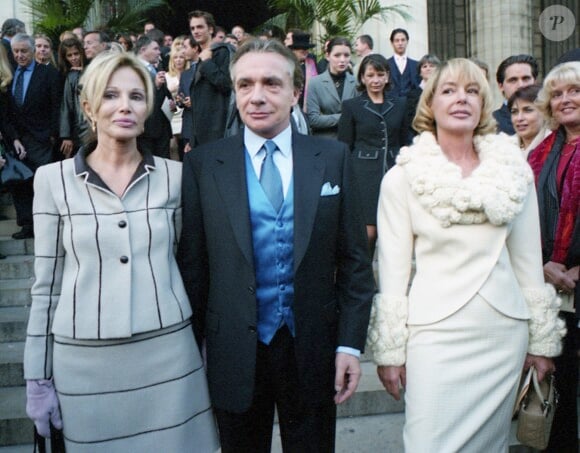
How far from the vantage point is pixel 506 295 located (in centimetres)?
291

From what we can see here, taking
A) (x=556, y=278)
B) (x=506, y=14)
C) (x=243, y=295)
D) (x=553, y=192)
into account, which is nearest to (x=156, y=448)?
(x=243, y=295)

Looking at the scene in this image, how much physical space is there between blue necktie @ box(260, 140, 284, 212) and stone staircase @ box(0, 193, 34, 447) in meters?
2.52

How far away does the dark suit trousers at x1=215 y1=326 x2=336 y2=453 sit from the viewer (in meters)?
2.73

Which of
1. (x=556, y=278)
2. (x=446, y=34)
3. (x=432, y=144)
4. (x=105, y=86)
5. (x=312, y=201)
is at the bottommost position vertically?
(x=556, y=278)

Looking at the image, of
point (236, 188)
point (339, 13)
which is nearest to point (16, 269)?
point (236, 188)

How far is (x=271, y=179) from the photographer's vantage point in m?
2.75

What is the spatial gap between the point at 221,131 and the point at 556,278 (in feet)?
11.0

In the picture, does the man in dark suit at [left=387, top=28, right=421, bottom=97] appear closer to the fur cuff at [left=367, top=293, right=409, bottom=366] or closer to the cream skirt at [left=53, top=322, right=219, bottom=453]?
the fur cuff at [left=367, top=293, right=409, bottom=366]

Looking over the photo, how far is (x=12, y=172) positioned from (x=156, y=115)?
1.51 meters

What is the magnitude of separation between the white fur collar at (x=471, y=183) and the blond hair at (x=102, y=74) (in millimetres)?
1197

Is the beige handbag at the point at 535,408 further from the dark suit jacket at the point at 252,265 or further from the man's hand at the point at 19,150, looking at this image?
the man's hand at the point at 19,150

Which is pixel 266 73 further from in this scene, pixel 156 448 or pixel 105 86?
pixel 156 448

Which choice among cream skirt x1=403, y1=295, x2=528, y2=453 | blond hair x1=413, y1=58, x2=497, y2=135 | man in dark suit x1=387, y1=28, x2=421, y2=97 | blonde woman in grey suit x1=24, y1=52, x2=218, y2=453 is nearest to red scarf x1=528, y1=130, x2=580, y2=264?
blond hair x1=413, y1=58, x2=497, y2=135

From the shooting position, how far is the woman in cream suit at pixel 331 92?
6996mm
